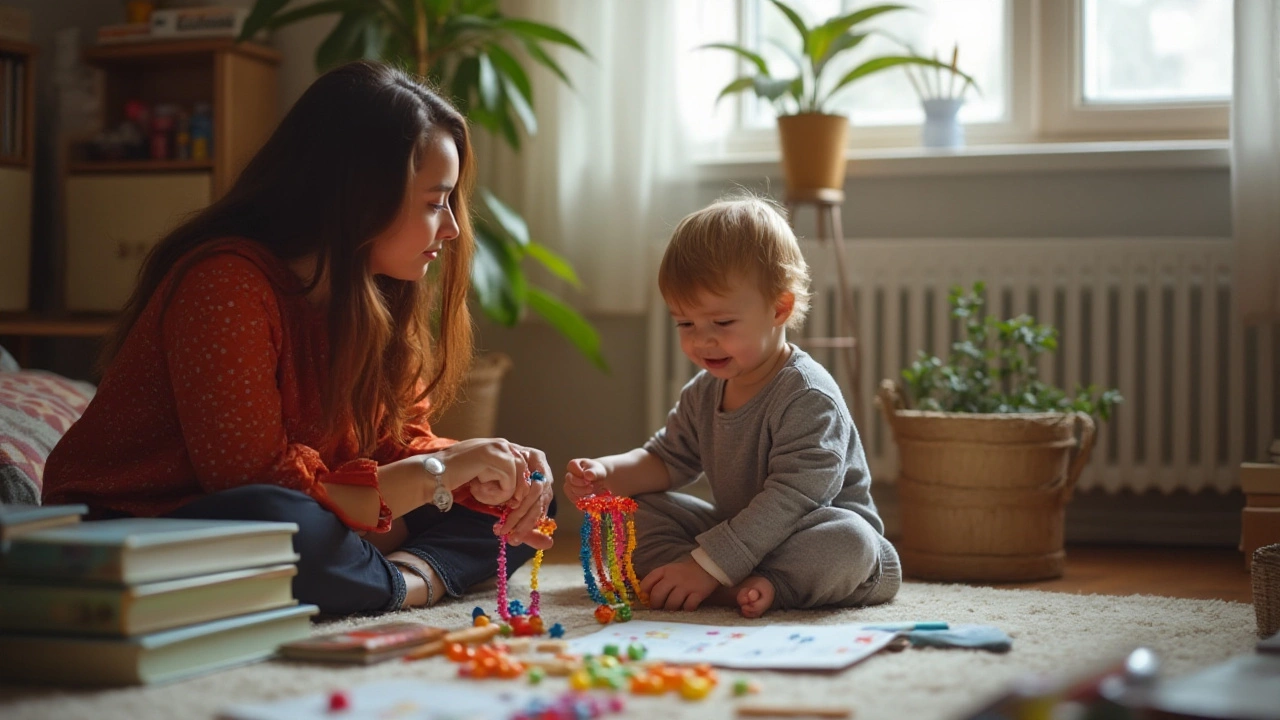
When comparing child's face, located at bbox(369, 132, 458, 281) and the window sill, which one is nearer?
child's face, located at bbox(369, 132, 458, 281)

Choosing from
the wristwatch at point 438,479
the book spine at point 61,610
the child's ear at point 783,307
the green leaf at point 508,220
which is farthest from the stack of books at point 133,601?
the green leaf at point 508,220

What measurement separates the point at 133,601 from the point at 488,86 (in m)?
1.61

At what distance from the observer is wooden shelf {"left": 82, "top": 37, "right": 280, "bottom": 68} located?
2744 millimetres

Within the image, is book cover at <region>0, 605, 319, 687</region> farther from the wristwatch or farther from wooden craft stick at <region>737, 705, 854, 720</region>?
wooden craft stick at <region>737, 705, 854, 720</region>

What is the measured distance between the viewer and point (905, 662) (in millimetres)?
1236

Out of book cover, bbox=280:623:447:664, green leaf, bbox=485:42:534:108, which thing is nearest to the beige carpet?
book cover, bbox=280:623:447:664

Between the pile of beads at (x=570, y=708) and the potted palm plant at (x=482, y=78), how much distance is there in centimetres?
151

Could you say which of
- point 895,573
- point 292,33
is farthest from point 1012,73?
point 292,33

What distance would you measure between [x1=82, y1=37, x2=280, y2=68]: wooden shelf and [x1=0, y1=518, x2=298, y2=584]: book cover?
1747mm

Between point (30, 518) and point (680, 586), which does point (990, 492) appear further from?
point (30, 518)

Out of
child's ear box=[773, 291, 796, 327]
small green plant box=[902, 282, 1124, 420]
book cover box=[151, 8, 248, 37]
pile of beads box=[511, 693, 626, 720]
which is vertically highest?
book cover box=[151, 8, 248, 37]

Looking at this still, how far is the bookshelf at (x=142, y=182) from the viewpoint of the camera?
2750 mm

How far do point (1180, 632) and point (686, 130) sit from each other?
163 centimetres

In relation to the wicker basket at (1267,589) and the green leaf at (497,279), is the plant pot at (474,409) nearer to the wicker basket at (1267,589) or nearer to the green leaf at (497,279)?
the green leaf at (497,279)
